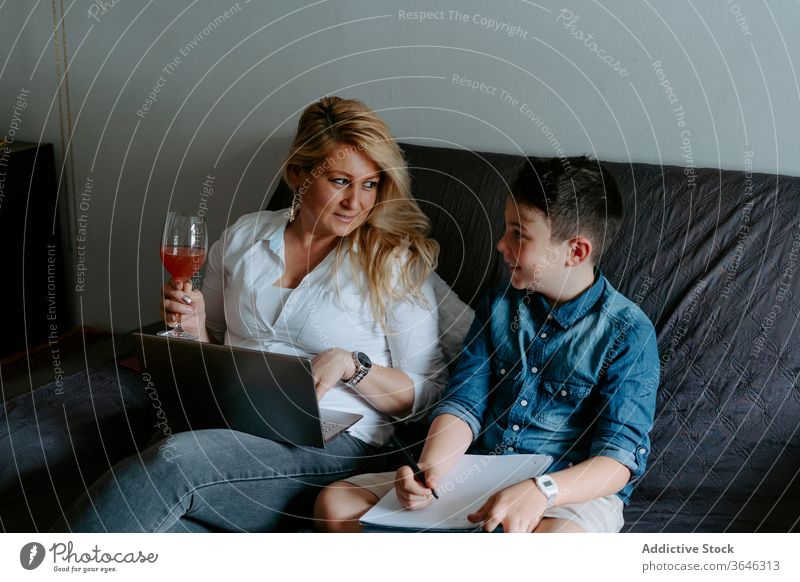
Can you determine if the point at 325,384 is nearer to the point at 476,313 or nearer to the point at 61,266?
the point at 476,313

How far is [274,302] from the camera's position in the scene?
160 centimetres

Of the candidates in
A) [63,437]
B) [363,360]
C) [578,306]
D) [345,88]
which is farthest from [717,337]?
[63,437]

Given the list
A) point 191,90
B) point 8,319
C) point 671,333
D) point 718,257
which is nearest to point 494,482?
point 671,333

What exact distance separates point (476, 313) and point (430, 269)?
0.47ft

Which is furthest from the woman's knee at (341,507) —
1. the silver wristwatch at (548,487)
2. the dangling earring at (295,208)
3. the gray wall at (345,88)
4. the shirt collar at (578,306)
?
the gray wall at (345,88)

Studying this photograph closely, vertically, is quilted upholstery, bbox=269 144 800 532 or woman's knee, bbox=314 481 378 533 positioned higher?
quilted upholstery, bbox=269 144 800 532

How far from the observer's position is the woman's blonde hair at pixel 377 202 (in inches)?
59.8

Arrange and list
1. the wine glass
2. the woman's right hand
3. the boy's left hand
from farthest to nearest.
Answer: the woman's right hand → the wine glass → the boy's left hand

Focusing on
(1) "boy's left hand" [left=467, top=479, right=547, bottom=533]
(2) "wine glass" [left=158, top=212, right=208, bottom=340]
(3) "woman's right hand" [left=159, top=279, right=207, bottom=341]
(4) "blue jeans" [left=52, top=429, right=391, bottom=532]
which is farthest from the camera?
(3) "woman's right hand" [left=159, top=279, right=207, bottom=341]

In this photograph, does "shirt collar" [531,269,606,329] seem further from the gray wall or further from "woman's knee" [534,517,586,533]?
the gray wall

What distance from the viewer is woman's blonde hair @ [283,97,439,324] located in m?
1.52

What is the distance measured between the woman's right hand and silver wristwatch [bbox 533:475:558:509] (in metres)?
0.67

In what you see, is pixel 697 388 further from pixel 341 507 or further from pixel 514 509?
pixel 341 507

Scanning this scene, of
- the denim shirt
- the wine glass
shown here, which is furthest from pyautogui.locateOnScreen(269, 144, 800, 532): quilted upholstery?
the wine glass
